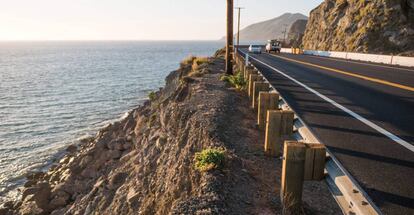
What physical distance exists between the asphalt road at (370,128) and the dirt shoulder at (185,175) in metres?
0.73

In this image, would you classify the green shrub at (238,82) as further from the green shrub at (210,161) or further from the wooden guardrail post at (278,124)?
the green shrub at (210,161)

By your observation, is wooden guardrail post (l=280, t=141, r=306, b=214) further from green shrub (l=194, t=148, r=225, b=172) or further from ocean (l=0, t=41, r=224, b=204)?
ocean (l=0, t=41, r=224, b=204)

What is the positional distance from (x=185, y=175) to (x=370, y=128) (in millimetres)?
3988

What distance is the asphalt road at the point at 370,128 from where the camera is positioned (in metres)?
4.70

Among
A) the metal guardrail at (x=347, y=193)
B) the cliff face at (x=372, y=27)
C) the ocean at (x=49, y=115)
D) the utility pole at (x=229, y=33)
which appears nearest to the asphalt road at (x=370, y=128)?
the metal guardrail at (x=347, y=193)

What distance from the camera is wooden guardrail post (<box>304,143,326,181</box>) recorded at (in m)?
4.20

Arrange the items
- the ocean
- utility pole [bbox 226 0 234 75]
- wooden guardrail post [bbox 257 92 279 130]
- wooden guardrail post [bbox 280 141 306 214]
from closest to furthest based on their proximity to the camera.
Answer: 1. wooden guardrail post [bbox 280 141 306 214]
2. wooden guardrail post [bbox 257 92 279 130]
3. utility pole [bbox 226 0 234 75]
4. the ocean

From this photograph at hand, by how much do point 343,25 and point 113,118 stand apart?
3033 cm

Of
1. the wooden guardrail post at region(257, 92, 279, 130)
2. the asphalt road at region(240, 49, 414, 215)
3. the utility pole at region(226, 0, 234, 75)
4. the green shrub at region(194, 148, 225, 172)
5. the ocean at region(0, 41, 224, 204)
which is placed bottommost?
the ocean at region(0, 41, 224, 204)

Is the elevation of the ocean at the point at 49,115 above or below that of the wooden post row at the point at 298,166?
below

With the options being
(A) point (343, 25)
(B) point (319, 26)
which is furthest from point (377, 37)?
(B) point (319, 26)

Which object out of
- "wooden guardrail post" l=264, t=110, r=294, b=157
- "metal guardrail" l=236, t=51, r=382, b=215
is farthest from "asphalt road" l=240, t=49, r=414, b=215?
"wooden guardrail post" l=264, t=110, r=294, b=157

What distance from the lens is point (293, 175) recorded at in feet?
13.9

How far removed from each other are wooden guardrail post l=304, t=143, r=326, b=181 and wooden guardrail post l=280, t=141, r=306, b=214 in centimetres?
7
